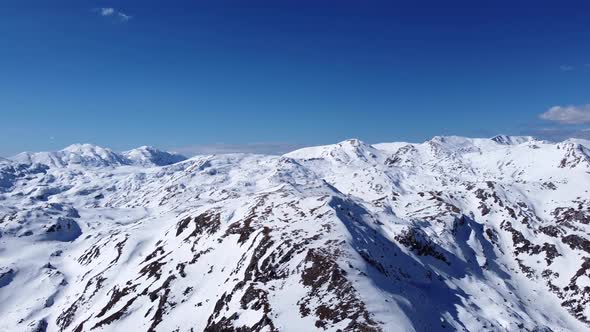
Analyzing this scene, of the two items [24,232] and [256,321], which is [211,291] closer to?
[256,321]

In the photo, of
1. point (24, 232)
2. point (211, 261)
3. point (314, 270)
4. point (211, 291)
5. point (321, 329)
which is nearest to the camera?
point (321, 329)

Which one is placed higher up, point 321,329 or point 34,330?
point 321,329

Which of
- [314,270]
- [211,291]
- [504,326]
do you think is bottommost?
[504,326]

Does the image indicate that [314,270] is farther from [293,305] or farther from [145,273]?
[145,273]

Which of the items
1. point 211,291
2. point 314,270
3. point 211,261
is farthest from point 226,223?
point 314,270

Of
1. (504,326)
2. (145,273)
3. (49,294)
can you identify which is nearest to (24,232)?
(49,294)

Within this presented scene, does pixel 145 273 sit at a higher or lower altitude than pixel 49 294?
higher

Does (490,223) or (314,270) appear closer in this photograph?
(314,270)

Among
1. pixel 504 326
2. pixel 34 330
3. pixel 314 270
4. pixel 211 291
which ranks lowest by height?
pixel 34 330

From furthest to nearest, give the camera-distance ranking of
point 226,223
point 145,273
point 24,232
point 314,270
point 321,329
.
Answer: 1. point 24,232
2. point 226,223
3. point 145,273
4. point 314,270
5. point 321,329
